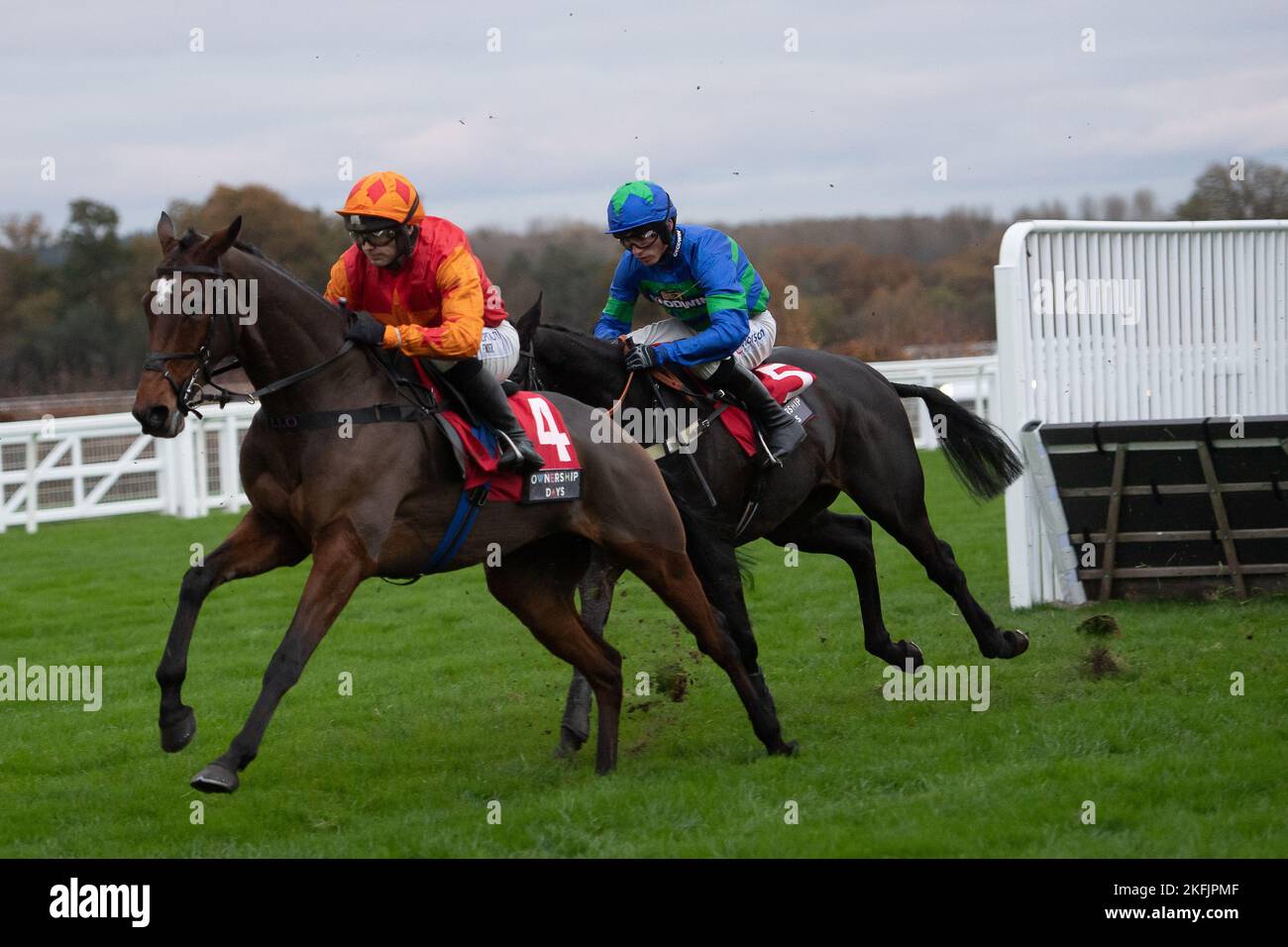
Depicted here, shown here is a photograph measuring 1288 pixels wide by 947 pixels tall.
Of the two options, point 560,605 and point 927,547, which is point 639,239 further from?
point 927,547

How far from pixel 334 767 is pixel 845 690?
7.98 ft

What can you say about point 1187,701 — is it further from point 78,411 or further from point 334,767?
point 78,411

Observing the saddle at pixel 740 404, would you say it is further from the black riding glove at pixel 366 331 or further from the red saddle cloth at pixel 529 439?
the black riding glove at pixel 366 331

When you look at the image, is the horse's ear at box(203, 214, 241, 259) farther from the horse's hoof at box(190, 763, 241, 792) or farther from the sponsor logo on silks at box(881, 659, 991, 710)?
the sponsor logo on silks at box(881, 659, 991, 710)

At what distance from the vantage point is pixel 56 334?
1091 inches

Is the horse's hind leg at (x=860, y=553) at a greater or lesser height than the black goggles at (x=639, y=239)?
lesser

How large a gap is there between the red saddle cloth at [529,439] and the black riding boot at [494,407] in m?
0.05

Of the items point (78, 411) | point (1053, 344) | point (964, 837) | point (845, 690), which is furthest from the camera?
point (78, 411)

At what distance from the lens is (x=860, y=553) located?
7418 millimetres

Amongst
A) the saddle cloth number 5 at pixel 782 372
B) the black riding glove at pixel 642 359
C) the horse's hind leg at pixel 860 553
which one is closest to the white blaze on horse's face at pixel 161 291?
the black riding glove at pixel 642 359

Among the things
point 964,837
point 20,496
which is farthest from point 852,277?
point 964,837

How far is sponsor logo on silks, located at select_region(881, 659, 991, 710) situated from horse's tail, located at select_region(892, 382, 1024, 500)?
1317 millimetres

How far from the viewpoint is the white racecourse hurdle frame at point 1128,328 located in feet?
29.1

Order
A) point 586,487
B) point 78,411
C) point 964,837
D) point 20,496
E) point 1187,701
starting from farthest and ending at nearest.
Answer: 1. point 78,411
2. point 20,496
3. point 1187,701
4. point 586,487
5. point 964,837
